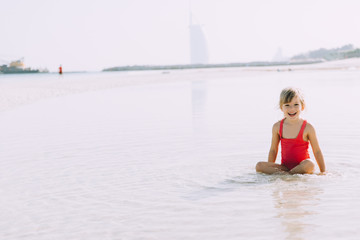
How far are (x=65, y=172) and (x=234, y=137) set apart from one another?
3.58 m

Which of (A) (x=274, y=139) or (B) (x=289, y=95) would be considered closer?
(B) (x=289, y=95)

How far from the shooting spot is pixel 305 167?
5.69 metres

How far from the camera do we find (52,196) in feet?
17.2

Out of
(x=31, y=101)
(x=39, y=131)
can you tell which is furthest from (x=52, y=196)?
(x=31, y=101)

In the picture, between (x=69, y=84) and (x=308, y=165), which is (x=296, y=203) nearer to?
(x=308, y=165)

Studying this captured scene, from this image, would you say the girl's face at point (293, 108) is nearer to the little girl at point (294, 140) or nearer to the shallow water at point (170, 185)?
the little girl at point (294, 140)

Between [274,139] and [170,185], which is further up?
[274,139]

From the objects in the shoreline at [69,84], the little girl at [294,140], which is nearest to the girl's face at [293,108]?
the little girl at [294,140]

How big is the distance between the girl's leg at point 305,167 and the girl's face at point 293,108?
558 mm

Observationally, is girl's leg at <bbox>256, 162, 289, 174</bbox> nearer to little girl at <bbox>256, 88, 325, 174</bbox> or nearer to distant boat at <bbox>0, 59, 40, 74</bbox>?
little girl at <bbox>256, 88, 325, 174</bbox>

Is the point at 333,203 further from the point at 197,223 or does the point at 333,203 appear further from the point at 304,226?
the point at 197,223

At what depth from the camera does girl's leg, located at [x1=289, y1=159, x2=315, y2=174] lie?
5691 mm

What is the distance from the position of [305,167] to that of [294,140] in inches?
14.5

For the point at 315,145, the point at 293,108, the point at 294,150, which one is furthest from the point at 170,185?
the point at 315,145
